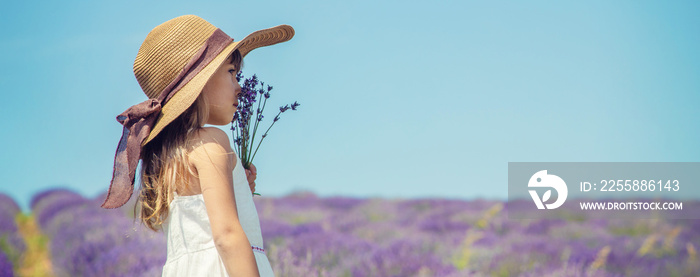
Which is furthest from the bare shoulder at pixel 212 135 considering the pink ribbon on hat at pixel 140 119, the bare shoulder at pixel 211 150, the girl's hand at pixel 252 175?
the girl's hand at pixel 252 175

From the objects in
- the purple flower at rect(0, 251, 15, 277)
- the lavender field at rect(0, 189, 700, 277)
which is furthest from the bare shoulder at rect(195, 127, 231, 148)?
the purple flower at rect(0, 251, 15, 277)

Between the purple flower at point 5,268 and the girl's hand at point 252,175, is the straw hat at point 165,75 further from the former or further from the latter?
the purple flower at point 5,268

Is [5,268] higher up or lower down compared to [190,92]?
lower down

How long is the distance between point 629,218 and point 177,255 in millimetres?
10345

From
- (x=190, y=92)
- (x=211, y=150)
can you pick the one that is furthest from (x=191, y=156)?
(x=190, y=92)

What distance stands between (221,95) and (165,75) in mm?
199

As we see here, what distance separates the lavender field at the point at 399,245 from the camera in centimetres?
514

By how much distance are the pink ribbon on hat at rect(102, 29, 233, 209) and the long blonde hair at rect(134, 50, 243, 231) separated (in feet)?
0.16

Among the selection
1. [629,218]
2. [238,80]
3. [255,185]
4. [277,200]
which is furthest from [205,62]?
[277,200]

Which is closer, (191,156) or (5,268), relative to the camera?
(191,156)

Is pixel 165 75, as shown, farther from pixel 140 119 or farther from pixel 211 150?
pixel 211 150

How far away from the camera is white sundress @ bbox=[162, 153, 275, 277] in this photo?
1718 mm

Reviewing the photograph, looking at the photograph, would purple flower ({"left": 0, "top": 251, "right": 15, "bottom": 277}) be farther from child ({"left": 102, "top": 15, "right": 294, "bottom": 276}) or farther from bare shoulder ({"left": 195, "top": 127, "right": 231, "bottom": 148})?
bare shoulder ({"left": 195, "top": 127, "right": 231, "bottom": 148})

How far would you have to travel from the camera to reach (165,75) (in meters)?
1.90
